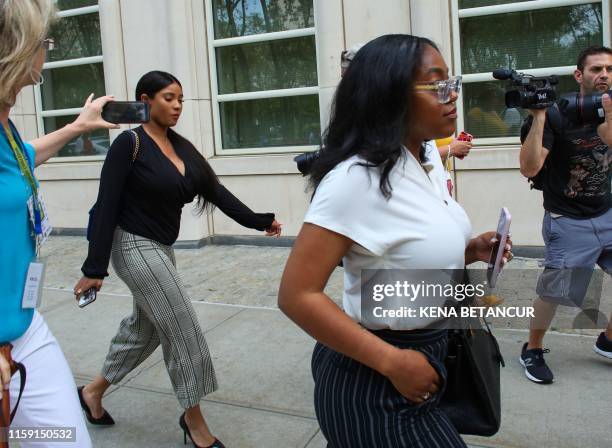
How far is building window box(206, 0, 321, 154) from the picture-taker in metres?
8.17

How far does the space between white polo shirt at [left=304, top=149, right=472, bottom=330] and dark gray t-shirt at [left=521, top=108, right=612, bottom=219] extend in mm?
2239

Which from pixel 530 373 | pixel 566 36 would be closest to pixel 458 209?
pixel 530 373

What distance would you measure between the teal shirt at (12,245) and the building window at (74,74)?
24.9 feet

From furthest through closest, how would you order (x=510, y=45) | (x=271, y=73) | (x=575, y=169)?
(x=271, y=73) → (x=510, y=45) → (x=575, y=169)

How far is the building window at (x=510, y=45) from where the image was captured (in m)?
6.79

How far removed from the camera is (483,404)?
6.27 ft

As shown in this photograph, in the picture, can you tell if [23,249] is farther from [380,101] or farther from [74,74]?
[74,74]

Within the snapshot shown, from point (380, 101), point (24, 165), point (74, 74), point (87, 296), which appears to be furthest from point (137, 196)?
point (74, 74)

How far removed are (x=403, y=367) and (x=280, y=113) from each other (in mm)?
6985

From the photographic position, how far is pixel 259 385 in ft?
13.5

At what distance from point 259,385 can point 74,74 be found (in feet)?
23.4

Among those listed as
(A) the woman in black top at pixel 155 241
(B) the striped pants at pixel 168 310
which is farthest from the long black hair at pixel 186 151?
(B) the striped pants at pixel 168 310

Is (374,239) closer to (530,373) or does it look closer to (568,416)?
(568,416)

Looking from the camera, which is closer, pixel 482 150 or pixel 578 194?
pixel 578 194
